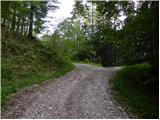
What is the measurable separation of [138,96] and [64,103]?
422 cm

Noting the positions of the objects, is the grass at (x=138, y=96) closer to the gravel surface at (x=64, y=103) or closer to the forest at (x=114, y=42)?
the forest at (x=114, y=42)

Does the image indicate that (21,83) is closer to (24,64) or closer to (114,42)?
(24,64)

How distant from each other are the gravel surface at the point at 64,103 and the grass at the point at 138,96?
547 mm

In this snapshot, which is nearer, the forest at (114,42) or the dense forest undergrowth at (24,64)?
the forest at (114,42)

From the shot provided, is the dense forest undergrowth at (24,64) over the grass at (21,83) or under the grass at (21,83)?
over

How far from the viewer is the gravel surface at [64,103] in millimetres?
9336

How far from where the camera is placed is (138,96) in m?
12.9

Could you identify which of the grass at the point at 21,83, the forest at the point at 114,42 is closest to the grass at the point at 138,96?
A: the forest at the point at 114,42

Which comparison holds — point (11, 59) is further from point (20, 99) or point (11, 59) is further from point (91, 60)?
point (91, 60)

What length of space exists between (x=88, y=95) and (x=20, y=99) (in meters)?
3.21

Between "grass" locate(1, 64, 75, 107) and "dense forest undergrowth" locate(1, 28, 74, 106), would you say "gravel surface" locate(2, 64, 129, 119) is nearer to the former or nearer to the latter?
"grass" locate(1, 64, 75, 107)

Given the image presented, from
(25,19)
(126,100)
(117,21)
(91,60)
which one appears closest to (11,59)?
(117,21)

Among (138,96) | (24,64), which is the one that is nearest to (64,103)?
(138,96)

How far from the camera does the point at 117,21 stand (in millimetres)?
16109
